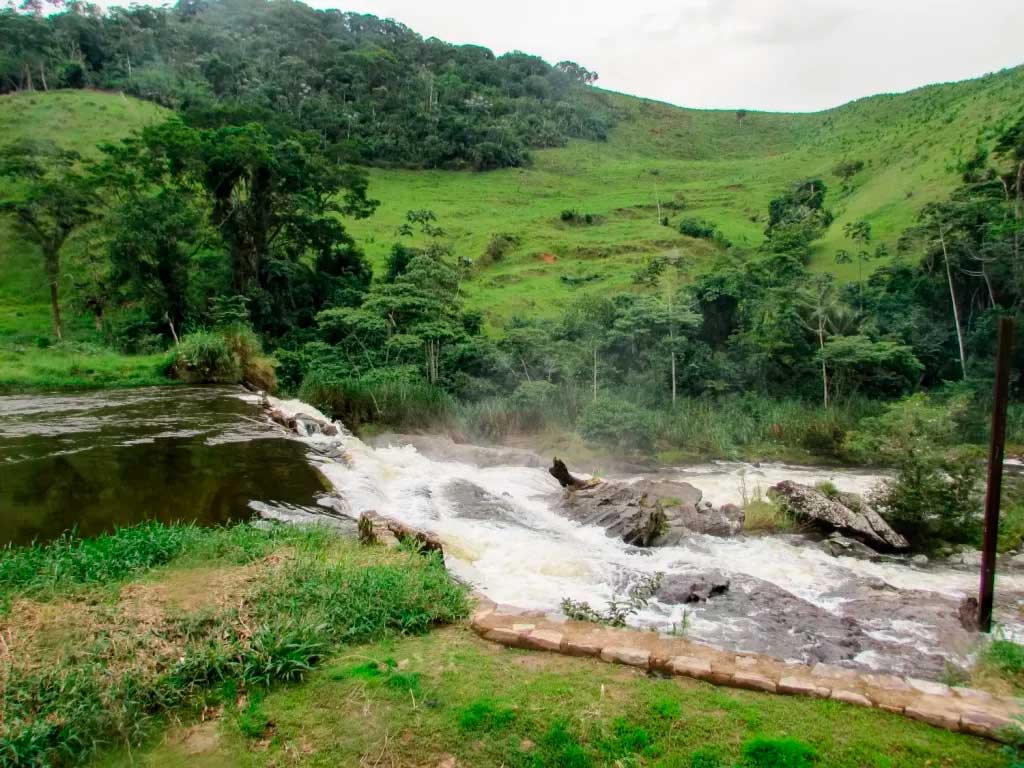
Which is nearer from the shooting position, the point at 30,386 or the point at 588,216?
the point at 30,386

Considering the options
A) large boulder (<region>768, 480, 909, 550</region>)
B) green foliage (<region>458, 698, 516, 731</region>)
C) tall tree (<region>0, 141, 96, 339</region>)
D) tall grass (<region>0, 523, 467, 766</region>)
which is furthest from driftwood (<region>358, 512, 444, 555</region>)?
tall tree (<region>0, 141, 96, 339</region>)

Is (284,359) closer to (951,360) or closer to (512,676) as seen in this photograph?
(512,676)

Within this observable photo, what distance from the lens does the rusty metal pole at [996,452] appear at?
5352 mm

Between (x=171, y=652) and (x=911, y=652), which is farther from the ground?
(x=171, y=652)

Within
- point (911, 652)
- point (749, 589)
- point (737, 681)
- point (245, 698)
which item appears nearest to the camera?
point (245, 698)

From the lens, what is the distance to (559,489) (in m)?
12.3

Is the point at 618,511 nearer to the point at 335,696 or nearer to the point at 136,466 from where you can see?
the point at 335,696

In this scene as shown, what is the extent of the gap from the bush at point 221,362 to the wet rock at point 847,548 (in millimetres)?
15513

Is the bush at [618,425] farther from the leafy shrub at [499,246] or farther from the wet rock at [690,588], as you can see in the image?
the leafy shrub at [499,246]

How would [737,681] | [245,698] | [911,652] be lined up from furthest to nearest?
[911,652]
[737,681]
[245,698]

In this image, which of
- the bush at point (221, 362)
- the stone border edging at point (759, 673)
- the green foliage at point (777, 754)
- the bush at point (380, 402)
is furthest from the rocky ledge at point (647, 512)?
the bush at point (221, 362)

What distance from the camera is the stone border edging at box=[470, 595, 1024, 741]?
13.2ft

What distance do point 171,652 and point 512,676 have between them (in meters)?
2.40

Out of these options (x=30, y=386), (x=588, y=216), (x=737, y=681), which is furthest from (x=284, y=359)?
(x=588, y=216)
